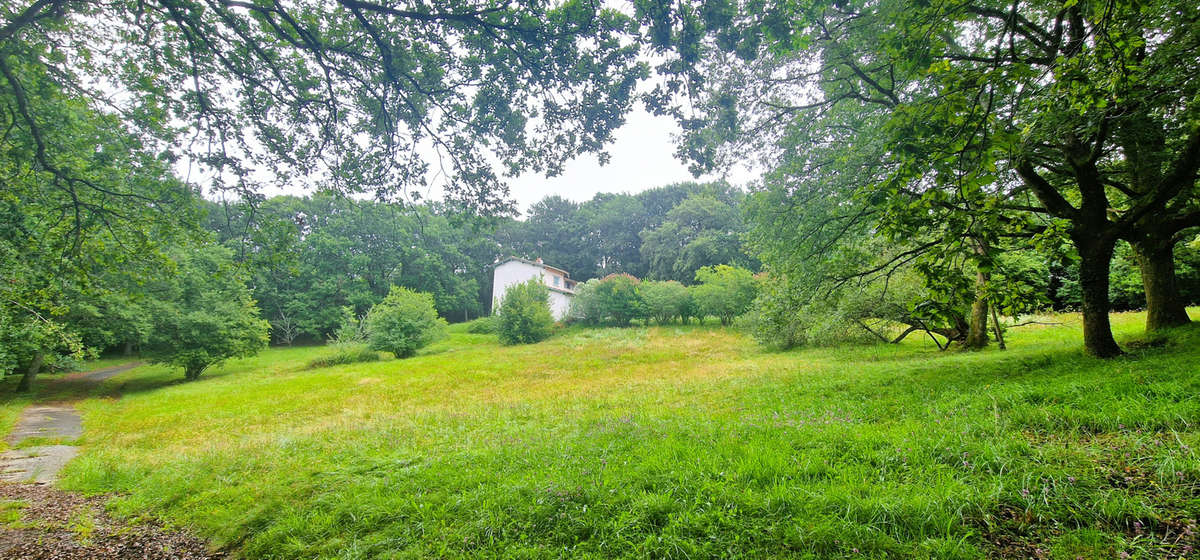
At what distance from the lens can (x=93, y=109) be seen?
226 inches

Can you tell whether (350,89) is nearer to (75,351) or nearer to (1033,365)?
(75,351)

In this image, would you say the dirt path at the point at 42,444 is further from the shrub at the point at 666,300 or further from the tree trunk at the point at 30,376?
the shrub at the point at 666,300

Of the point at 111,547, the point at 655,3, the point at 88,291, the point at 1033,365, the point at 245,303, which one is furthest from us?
the point at 245,303

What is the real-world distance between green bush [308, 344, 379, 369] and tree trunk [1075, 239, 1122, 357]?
99.4 ft

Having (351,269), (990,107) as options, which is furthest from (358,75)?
(351,269)

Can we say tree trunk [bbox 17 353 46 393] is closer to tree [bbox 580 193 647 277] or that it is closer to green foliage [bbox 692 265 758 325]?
green foliage [bbox 692 265 758 325]

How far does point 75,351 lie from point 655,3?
38.1 feet

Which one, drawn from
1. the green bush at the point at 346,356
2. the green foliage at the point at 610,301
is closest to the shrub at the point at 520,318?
the green foliage at the point at 610,301

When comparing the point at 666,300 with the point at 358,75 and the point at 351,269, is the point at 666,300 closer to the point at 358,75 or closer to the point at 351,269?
the point at 358,75

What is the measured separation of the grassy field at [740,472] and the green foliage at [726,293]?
21.9 m

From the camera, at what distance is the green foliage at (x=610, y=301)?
35781 millimetres

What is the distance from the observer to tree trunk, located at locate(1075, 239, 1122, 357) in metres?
6.71

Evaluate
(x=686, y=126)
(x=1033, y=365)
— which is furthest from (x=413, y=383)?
(x=1033, y=365)

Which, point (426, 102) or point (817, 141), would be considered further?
point (817, 141)
